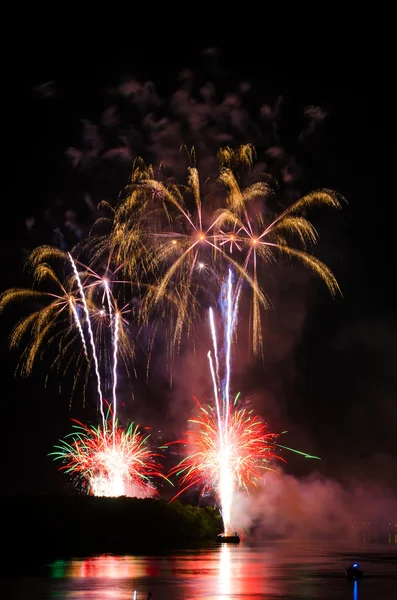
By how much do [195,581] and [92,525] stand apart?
67.6 ft

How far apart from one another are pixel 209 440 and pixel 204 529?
9.69 m

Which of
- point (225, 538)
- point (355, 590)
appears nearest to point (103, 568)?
point (355, 590)

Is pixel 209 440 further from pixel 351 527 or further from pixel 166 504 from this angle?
pixel 351 527

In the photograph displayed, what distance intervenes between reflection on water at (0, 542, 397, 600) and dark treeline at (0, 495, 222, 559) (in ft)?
20.2

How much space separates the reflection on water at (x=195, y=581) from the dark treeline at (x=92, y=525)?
20.2 ft

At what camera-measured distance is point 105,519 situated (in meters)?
41.5

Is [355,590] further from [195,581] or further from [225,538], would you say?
[225,538]

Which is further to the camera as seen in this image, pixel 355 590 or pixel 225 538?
pixel 225 538

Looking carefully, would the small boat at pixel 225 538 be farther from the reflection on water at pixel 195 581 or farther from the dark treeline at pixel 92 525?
the reflection on water at pixel 195 581

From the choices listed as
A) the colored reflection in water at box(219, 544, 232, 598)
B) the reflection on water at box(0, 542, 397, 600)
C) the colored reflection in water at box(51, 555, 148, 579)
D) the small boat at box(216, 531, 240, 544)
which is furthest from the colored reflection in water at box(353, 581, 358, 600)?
the small boat at box(216, 531, 240, 544)

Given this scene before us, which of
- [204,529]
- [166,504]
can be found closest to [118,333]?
[166,504]

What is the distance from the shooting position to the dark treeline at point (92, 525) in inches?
1473

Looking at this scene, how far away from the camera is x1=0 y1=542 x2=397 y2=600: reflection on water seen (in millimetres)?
18078

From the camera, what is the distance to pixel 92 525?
134 ft
